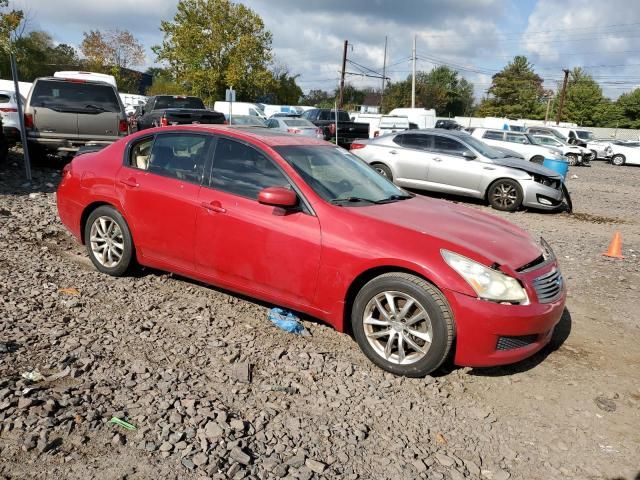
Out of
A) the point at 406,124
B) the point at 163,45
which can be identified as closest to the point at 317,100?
the point at 163,45

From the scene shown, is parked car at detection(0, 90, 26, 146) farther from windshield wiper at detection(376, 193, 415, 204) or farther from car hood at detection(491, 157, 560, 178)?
car hood at detection(491, 157, 560, 178)

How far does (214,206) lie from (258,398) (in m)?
1.69

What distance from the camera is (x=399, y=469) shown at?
273 cm

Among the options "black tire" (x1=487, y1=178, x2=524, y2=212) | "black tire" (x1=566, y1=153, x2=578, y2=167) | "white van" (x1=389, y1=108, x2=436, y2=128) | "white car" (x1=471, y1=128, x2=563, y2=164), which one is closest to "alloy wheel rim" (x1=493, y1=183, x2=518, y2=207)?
"black tire" (x1=487, y1=178, x2=524, y2=212)

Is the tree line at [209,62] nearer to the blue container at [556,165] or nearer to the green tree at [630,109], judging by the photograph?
the green tree at [630,109]

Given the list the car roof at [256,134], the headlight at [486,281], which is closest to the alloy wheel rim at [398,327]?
the headlight at [486,281]

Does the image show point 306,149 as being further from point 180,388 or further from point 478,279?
point 180,388

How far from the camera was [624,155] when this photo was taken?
29.0 m

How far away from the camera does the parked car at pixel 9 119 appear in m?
11.2

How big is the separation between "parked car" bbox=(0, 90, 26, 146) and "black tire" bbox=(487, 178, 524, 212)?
33.4 ft

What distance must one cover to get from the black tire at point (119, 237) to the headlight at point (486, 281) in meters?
3.02

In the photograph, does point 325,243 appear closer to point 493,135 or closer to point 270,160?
point 270,160

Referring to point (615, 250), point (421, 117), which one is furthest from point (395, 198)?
point (421, 117)

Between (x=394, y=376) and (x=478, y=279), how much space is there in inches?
35.6
